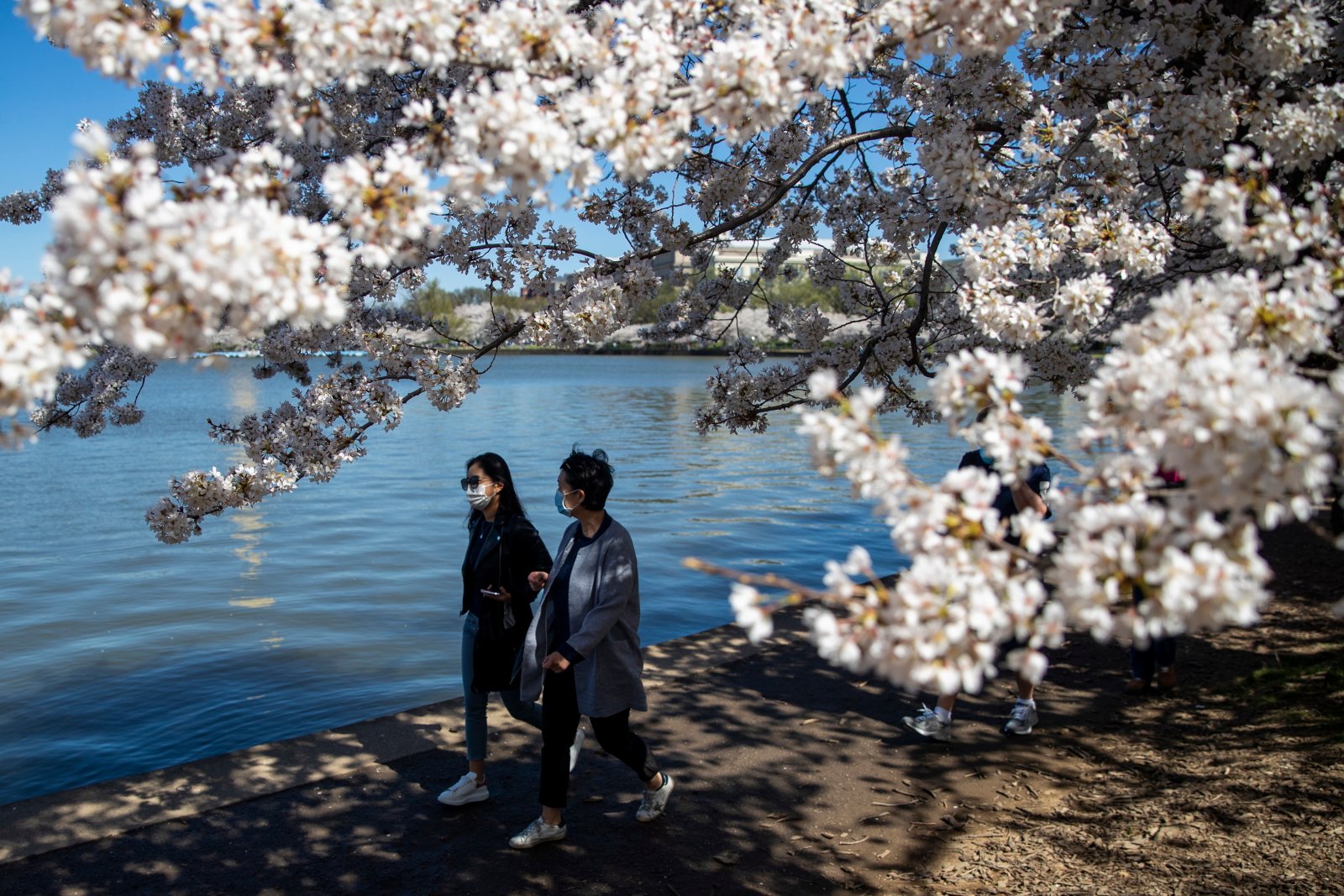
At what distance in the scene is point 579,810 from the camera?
5.83 metres

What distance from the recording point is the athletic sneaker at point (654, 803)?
5.59 meters

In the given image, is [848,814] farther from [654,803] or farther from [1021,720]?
[1021,720]

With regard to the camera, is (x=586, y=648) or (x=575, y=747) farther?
(x=575, y=747)

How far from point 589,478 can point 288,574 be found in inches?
411

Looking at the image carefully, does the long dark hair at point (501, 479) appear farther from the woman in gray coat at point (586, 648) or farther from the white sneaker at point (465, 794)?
the white sneaker at point (465, 794)

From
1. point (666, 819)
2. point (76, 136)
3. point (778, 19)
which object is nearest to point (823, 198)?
point (666, 819)

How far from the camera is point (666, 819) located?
18.3 feet

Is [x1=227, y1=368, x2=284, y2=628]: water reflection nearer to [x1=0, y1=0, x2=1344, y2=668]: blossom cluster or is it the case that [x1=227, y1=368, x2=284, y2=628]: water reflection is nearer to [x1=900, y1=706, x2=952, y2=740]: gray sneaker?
[x1=900, y1=706, x2=952, y2=740]: gray sneaker

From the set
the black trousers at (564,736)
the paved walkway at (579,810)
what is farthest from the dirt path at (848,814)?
the black trousers at (564,736)

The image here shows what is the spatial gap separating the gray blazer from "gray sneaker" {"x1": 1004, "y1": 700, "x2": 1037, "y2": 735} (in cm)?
Result: 262

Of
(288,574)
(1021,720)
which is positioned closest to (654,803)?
(1021,720)

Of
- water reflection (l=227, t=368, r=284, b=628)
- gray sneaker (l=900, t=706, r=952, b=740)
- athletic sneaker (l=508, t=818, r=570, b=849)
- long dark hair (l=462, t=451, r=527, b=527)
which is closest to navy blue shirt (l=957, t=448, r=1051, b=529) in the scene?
gray sneaker (l=900, t=706, r=952, b=740)

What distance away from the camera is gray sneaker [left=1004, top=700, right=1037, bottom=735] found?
6.54m

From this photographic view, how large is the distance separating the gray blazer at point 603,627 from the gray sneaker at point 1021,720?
262 cm
